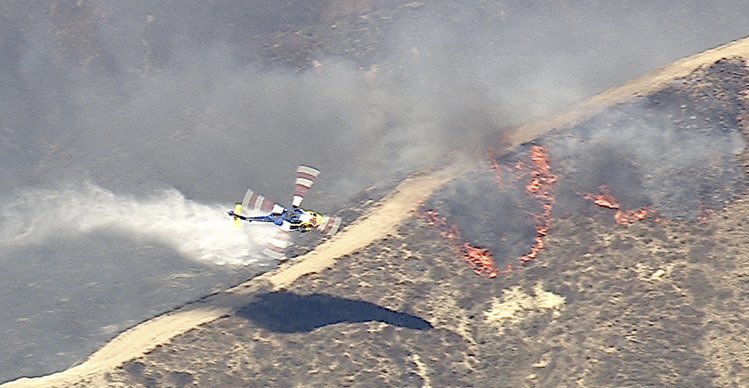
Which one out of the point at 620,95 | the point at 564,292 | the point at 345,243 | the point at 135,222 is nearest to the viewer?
the point at 564,292

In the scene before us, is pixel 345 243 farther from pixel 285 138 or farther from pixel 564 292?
pixel 285 138

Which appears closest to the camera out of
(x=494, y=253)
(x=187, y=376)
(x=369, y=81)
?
(x=187, y=376)

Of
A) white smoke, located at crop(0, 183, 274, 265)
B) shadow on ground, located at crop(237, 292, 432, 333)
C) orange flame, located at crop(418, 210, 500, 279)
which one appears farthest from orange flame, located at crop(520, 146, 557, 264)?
white smoke, located at crop(0, 183, 274, 265)

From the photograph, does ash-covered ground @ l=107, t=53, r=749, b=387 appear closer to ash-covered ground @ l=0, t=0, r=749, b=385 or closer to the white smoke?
ash-covered ground @ l=0, t=0, r=749, b=385

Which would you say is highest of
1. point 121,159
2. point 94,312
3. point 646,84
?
point 121,159

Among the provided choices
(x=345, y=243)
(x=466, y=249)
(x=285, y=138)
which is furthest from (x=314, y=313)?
(x=285, y=138)

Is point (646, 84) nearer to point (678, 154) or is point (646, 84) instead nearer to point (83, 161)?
point (678, 154)

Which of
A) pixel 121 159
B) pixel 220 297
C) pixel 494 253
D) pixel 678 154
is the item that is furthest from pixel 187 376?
pixel 678 154
